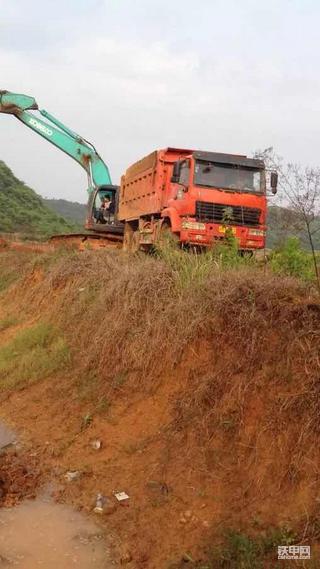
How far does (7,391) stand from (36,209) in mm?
29483

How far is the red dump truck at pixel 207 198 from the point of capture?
10492 mm

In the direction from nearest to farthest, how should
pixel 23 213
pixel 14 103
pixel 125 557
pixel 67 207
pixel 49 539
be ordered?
pixel 125 557
pixel 49 539
pixel 14 103
pixel 23 213
pixel 67 207

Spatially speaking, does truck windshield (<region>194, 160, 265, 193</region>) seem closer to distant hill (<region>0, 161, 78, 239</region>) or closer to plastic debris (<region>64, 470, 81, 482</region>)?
plastic debris (<region>64, 470, 81, 482</region>)

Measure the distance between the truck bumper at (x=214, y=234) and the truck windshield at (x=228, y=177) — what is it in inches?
36.9

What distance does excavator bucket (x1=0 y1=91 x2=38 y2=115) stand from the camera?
16703mm

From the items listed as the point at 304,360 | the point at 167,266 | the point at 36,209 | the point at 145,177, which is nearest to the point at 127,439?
the point at 304,360

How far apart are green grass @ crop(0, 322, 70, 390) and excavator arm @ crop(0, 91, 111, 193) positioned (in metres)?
9.74

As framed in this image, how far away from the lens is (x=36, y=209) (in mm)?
35625

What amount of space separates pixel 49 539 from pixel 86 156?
1462 centimetres

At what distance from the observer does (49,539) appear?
435 cm

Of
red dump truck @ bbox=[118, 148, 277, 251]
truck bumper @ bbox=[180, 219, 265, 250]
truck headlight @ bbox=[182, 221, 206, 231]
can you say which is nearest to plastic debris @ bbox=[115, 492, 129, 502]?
red dump truck @ bbox=[118, 148, 277, 251]

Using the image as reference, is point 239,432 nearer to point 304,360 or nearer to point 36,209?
point 304,360

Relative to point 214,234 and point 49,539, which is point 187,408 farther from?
point 214,234

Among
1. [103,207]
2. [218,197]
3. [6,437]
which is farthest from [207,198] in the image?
[103,207]
